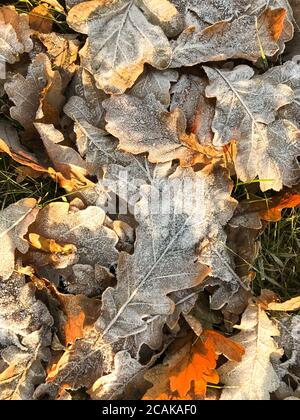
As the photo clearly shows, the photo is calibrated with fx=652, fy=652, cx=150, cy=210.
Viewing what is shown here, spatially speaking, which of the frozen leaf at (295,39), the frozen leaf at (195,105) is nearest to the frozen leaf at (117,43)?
the frozen leaf at (195,105)

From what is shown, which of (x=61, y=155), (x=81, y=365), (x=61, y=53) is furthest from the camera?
(x=61, y=53)

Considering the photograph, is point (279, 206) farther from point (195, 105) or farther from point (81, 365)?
point (81, 365)

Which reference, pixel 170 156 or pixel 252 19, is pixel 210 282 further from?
pixel 252 19

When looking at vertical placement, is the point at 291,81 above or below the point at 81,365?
above

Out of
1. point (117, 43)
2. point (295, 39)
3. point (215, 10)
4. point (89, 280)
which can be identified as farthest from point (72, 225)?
point (295, 39)

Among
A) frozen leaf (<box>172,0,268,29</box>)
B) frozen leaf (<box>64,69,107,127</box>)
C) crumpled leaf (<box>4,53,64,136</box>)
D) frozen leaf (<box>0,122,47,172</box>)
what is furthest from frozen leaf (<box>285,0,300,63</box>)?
frozen leaf (<box>0,122,47,172</box>)

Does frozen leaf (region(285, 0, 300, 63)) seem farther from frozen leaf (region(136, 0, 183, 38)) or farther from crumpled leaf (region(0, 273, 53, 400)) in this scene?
crumpled leaf (region(0, 273, 53, 400))

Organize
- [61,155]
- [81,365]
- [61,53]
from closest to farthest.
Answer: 1. [81,365]
2. [61,155]
3. [61,53]
